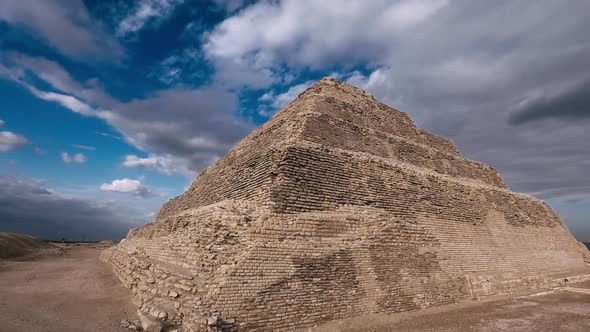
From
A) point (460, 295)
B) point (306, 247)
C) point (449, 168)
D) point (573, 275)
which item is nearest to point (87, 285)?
point (306, 247)

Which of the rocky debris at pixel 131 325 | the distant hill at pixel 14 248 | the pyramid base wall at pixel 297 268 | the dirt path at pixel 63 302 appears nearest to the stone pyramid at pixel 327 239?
the pyramid base wall at pixel 297 268

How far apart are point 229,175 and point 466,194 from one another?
1170cm

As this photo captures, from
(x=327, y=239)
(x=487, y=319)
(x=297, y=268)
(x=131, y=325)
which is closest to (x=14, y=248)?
(x=131, y=325)

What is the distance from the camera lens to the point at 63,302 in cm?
1055

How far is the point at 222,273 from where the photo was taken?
8000mm

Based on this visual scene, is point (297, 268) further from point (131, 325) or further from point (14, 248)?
point (14, 248)

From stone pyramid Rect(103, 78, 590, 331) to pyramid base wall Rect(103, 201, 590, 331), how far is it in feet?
0.11

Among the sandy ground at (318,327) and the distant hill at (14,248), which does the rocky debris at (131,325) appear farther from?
the distant hill at (14,248)

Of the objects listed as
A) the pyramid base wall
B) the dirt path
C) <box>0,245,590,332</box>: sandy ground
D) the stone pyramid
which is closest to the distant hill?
the dirt path

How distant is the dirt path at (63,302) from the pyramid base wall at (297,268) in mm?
726

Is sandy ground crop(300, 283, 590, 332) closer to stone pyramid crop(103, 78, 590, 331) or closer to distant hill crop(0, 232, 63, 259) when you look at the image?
stone pyramid crop(103, 78, 590, 331)

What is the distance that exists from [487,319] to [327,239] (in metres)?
5.36

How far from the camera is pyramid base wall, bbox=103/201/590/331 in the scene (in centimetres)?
781

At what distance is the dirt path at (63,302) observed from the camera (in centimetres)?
831
